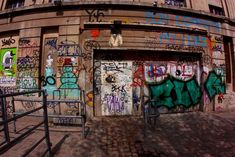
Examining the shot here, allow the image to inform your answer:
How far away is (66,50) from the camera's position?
6.95 meters

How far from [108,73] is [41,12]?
4.32 m

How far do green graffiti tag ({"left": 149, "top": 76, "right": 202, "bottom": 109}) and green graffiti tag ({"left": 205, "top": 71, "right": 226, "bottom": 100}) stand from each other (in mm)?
549

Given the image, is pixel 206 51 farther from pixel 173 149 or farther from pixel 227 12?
pixel 173 149

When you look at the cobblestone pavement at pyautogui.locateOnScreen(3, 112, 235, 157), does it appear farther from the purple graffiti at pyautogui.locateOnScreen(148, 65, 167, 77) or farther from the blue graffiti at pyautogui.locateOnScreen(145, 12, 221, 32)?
the blue graffiti at pyautogui.locateOnScreen(145, 12, 221, 32)

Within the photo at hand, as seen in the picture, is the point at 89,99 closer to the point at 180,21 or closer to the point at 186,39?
the point at 186,39

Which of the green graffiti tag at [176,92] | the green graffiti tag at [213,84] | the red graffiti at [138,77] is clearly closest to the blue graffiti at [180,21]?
the red graffiti at [138,77]

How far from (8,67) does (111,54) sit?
17.6 ft

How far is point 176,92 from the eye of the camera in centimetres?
796

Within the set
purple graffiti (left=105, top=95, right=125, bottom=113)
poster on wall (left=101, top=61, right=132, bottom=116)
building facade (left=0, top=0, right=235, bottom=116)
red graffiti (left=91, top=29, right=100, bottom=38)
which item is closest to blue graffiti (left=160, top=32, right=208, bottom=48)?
building facade (left=0, top=0, right=235, bottom=116)

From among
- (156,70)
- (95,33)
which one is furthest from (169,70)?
(95,33)

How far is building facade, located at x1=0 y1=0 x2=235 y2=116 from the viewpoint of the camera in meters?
6.97

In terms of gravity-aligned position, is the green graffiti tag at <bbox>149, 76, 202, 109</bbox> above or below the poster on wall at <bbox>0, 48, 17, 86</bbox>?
below

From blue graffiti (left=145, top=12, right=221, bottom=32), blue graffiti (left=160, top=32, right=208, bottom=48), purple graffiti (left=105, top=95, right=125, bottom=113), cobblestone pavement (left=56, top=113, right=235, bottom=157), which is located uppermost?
Result: blue graffiti (left=145, top=12, right=221, bottom=32)

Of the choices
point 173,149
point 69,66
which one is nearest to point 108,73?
point 69,66
